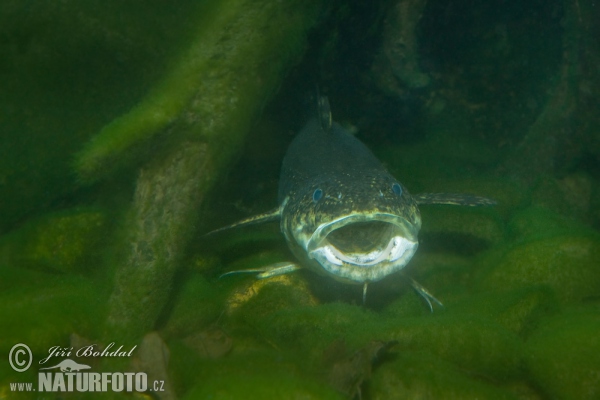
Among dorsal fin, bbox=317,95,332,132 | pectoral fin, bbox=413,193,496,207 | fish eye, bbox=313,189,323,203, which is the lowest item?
pectoral fin, bbox=413,193,496,207

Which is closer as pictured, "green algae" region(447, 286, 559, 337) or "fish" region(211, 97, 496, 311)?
"green algae" region(447, 286, 559, 337)

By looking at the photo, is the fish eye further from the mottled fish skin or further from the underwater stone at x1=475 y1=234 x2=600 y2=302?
the underwater stone at x1=475 y1=234 x2=600 y2=302

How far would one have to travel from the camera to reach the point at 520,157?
7355mm

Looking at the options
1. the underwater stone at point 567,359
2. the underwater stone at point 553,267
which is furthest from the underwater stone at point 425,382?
the underwater stone at point 553,267

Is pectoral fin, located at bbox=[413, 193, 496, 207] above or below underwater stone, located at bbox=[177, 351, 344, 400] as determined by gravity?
above

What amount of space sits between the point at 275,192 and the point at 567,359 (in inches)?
197

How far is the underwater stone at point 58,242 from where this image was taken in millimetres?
4668

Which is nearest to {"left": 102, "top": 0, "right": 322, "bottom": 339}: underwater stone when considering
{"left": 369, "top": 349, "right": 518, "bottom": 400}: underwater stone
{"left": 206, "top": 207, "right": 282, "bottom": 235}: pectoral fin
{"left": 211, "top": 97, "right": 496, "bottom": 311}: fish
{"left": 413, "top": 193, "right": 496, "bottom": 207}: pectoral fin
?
{"left": 206, "top": 207, "right": 282, "bottom": 235}: pectoral fin

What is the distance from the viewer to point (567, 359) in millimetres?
2674

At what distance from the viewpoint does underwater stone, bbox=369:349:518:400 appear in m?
2.54

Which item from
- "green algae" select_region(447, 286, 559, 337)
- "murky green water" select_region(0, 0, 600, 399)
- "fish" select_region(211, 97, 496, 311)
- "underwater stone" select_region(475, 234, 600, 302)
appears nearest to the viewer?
"murky green water" select_region(0, 0, 600, 399)

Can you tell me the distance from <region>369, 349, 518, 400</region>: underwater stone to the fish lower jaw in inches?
36.7

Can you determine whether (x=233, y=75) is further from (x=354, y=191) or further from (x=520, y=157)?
(x=520, y=157)

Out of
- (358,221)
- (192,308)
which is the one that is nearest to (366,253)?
(358,221)
